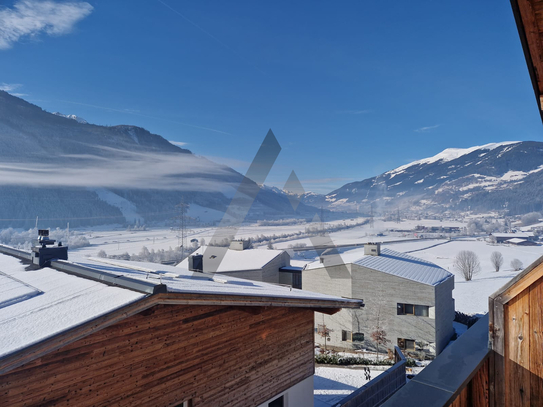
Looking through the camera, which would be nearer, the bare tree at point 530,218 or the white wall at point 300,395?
the white wall at point 300,395

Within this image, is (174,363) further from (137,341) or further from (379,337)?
(379,337)

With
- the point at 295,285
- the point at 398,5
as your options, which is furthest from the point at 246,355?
the point at 398,5

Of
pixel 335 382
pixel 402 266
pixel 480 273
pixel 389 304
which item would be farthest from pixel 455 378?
pixel 480 273

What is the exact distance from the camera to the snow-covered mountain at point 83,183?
105 metres

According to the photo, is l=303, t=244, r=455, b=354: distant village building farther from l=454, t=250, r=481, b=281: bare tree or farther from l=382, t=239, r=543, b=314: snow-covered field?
l=454, t=250, r=481, b=281: bare tree

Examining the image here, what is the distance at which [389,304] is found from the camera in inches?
716

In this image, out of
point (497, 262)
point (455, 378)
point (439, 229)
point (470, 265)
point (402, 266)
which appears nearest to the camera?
point (455, 378)

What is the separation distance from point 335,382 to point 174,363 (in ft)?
31.0

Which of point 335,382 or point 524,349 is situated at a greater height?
point 524,349

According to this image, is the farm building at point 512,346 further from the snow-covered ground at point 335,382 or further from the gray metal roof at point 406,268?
the gray metal roof at point 406,268

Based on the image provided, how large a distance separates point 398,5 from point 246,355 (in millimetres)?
51384

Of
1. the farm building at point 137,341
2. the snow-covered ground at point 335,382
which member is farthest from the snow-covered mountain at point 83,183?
the farm building at point 137,341

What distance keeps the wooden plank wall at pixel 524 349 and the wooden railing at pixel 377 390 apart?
793 centimetres

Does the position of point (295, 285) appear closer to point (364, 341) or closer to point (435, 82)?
point (364, 341)
